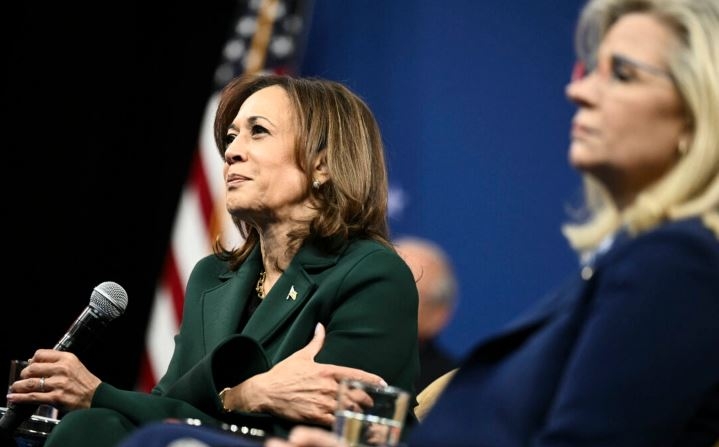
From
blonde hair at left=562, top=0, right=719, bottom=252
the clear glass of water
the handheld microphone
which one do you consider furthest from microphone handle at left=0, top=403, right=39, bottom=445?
blonde hair at left=562, top=0, right=719, bottom=252

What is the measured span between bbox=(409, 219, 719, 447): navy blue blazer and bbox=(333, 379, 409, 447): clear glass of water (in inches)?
2.1

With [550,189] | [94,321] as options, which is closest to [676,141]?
[94,321]

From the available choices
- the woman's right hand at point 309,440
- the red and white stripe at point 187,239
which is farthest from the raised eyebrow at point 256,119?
the red and white stripe at point 187,239

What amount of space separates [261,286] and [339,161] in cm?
36

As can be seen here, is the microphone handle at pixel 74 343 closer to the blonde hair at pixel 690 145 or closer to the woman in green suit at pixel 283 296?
the woman in green suit at pixel 283 296

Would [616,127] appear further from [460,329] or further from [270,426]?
[460,329]

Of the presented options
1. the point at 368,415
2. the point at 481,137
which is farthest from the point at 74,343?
the point at 481,137

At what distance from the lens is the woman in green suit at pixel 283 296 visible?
9.18 ft

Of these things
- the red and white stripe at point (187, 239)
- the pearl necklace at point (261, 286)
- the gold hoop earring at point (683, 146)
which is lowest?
the red and white stripe at point (187, 239)

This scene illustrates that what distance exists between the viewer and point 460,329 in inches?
214

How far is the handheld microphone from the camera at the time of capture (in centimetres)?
284

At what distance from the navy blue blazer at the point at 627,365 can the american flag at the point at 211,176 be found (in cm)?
382

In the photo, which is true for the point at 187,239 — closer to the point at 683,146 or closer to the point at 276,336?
the point at 276,336

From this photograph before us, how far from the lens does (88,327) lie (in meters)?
2.90
